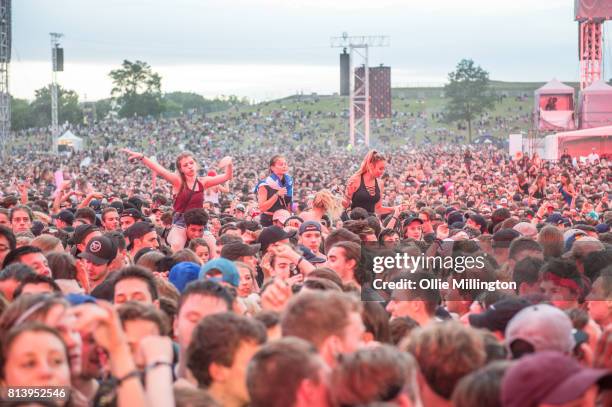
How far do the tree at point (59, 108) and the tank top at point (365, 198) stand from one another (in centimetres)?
13092

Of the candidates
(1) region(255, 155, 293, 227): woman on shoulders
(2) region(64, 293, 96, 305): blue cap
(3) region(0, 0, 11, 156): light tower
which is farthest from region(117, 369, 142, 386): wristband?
(3) region(0, 0, 11, 156): light tower

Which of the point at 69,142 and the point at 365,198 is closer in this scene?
the point at 365,198

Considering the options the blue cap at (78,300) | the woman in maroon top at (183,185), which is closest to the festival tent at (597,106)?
the woman in maroon top at (183,185)

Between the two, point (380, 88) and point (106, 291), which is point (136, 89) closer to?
point (380, 88)

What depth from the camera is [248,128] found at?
107 m

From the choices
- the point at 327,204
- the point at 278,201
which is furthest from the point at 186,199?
the point at 278,201

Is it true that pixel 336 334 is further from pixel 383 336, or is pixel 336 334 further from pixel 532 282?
pixel 532 282

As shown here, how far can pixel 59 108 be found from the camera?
147 metres

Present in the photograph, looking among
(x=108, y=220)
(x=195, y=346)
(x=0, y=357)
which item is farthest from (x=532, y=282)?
(x=108, y=220)

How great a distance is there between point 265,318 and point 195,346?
699 millimetres

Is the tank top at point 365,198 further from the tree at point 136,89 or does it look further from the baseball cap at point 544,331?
the tree at point 136,89

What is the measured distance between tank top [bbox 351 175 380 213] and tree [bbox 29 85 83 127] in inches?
5154

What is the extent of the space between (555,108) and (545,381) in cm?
7106

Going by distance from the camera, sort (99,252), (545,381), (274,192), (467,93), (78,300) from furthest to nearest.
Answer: (467,93), (274,192), (99,252), (78,300), (545,381)
